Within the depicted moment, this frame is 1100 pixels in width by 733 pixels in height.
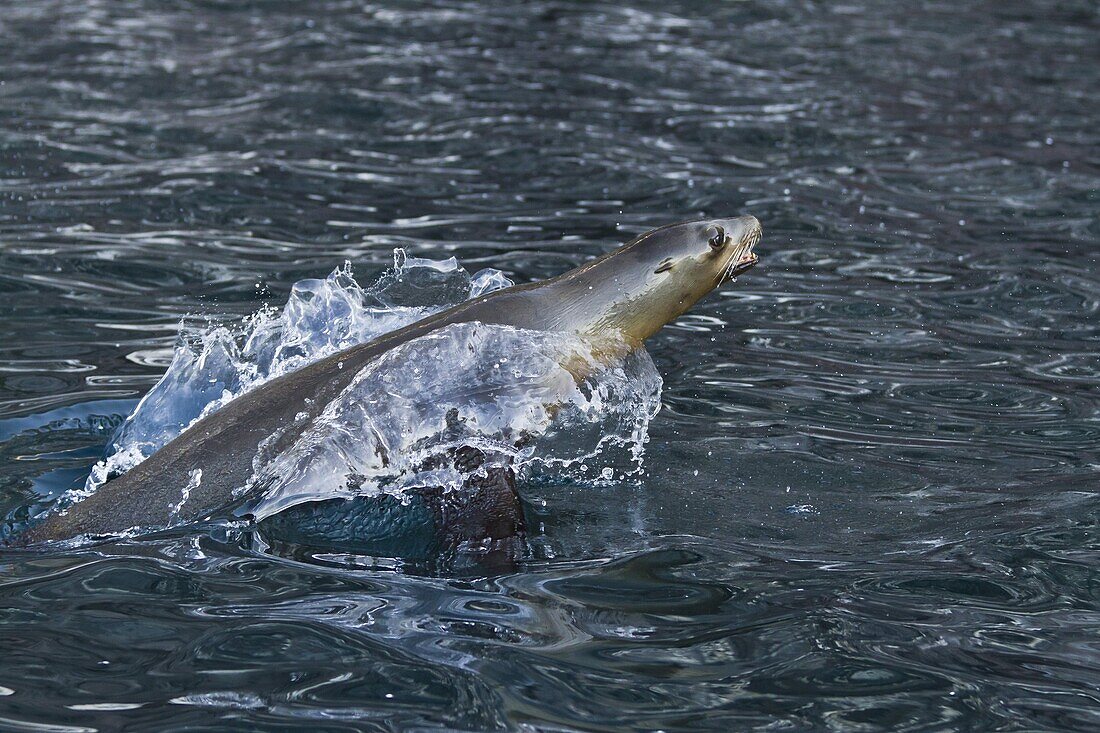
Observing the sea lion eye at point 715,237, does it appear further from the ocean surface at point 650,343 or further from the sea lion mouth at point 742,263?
the ocean surface at point 650,343

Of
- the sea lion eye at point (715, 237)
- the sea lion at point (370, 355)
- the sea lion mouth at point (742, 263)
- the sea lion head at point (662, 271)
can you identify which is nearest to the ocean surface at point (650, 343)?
the sea lion at point (370, 355)

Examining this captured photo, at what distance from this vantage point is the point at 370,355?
17.7ft

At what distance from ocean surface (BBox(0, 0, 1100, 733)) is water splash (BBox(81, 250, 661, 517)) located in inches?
8.4

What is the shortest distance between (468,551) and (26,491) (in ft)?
6.01

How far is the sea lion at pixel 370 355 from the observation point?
16.6 feet

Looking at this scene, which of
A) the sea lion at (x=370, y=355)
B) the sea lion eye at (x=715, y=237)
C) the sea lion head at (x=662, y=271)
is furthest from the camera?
the sea lion eye at (x=715, y=237)

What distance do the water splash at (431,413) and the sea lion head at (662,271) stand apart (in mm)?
169

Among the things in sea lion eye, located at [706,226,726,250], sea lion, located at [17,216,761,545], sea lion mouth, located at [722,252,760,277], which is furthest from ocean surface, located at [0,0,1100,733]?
sea lion eye, located at [706,226,726,250]

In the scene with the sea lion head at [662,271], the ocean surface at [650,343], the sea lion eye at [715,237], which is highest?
the sea lion eye at [715,237]

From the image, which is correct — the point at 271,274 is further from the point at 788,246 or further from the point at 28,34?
the point at 28,34

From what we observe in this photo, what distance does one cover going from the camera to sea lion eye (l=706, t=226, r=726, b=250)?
5.89 metres

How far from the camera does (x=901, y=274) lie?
9.07 m

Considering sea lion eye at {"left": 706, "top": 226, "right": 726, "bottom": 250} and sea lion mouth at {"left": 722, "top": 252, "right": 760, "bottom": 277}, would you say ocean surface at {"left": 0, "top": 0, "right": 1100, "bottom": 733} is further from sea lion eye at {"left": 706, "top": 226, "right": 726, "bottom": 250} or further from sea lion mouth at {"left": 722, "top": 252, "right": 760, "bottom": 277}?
sea lion eye at {"left": 706, "top": 226, "right": 726, "bottom": 250}

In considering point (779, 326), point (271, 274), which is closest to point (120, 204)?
point (271, 274)
